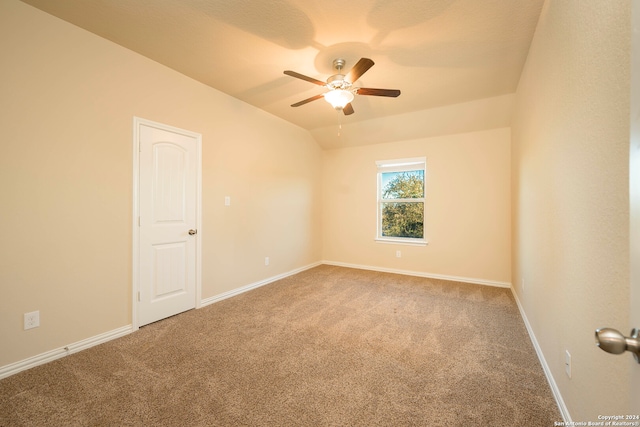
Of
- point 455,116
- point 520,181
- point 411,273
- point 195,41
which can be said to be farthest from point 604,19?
point 411,273

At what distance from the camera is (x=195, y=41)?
2.42 meters

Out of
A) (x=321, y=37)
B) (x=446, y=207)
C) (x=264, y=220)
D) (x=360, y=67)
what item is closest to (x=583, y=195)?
(x=360, y=67)

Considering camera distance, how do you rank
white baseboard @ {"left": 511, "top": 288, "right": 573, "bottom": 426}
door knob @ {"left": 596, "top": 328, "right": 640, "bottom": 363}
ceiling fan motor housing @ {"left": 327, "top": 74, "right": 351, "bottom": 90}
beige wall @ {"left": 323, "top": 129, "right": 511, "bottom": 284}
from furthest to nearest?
beige wall @ {"left": 323, "top": 129, "right": 511, "bottom": 284} → ceiling fan motor housing @ {"left": 327, "top": 74, "right": 351, "bottom": 90} → white baseboard @ {"left": 511, "top": 288, "right": 573, "bottom": 426} → door knob @ {"left": 596, "top": 328, "right": 640, "bottom": 363}

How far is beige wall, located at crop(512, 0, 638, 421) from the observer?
37.6 inches

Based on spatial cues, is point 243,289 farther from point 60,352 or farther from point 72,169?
point 72,169

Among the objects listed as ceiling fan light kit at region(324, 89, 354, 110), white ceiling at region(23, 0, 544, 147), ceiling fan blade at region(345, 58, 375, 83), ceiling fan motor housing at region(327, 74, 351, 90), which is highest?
white ceiling at region(23, 0, 544, 147)

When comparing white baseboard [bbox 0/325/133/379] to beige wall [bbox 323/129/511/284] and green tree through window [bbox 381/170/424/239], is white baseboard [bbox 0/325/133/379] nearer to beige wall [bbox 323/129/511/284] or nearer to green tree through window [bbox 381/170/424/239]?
beige wall [bbox 323/129/511/284]

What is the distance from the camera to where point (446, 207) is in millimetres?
4402

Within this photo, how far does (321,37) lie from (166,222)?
94.1 inches

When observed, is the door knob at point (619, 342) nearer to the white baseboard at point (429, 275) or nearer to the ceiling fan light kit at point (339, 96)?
the ceiling fan light kit at point (339, 96)

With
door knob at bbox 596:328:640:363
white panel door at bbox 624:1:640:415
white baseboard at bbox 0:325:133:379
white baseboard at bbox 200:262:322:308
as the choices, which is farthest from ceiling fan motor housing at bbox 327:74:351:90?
white baseboard at bbox 0:325:133:379

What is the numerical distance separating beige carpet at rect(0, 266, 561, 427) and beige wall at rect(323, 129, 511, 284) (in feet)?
4.07

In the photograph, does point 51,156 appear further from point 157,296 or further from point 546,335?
point 546,335

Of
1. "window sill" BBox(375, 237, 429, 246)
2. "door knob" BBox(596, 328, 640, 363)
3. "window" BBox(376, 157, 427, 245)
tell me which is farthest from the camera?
"window" BBox(376, 157, 427, 245)
